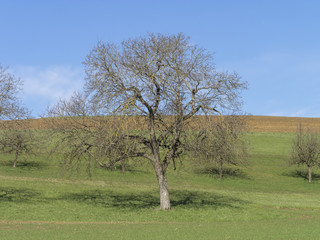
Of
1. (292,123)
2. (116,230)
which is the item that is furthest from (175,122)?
(292,123)

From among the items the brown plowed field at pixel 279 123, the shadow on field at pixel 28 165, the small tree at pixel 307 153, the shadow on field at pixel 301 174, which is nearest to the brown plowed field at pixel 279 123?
the brown plowed field at pixel 279 123

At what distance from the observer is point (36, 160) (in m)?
64.4

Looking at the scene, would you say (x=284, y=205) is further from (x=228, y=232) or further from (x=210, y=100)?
(x=228, y=232)

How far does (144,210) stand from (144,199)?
627cm

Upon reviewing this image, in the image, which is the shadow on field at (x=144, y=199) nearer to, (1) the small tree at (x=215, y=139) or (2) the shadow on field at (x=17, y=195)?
(2) the shadow on field at (x=17, y=195)

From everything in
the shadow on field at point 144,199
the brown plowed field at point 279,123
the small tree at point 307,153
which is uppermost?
the brown plowed field at point 279,123

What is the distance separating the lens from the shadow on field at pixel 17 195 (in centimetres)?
3289

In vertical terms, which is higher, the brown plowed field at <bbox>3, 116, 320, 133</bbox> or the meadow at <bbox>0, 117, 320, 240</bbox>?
the brown plowed field at <bbox>3, 116, 320, 133</bbox>

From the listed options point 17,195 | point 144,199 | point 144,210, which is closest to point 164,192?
point 144,210

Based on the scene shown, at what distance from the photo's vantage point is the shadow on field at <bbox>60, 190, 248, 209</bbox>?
107 feet

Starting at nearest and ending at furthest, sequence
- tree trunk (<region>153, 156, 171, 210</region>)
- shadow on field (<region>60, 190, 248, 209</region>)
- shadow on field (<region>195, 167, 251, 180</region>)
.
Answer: tree trunk (<region>153, 156, 171, 210</region>)
shadow on field (<region>60, 190, 248, 209</region>)
shadow on field (<region>195, 167, 251, 180</region>)

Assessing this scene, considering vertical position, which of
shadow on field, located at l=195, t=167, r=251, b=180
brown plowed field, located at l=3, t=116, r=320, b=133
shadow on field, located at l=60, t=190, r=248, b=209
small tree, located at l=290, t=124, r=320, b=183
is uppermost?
brown plowed field, located at l=3, t=116, r=320, b=133

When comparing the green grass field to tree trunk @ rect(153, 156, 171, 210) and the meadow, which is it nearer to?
the meadow

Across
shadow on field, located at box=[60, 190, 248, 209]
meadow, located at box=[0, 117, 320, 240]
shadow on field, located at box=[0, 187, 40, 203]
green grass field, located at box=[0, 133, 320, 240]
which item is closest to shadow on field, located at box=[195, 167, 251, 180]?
meadow, located at box=[0, 117, 320, 240]
